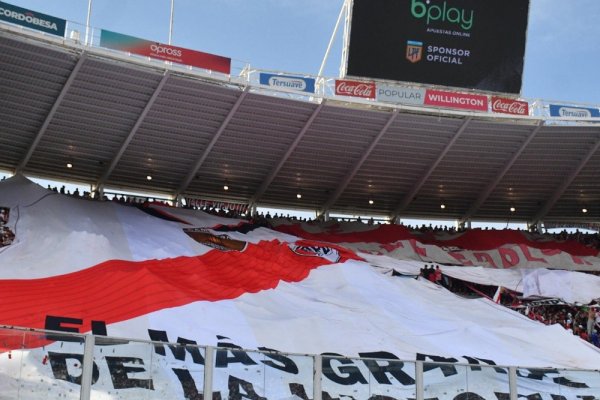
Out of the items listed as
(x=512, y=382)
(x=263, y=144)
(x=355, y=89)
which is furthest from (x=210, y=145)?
(x=512, y=382)

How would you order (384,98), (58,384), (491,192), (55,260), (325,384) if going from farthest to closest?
(491,192) < (384,98) < (55,260) < (325,384) < (58,384)

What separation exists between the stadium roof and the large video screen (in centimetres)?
134

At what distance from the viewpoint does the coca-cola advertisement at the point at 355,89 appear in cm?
2700

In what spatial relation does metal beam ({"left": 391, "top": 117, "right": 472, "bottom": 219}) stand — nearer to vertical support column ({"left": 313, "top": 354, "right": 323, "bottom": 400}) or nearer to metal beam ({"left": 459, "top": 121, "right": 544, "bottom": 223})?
metal beam ({"left": 459, "top": 121, "right": 544, "bottom": 223})

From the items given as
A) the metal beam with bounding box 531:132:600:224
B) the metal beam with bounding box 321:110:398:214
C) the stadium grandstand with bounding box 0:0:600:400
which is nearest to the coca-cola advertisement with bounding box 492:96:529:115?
the stadium grandstand with bounding box 0:0:600:400

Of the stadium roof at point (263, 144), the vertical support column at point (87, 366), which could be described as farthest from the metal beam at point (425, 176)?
the vertical support column at point (87, 366)

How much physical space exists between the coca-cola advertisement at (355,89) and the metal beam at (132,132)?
232 inches

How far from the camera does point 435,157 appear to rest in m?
31.4

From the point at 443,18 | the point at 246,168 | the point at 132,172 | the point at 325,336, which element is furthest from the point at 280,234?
the point at 325,336

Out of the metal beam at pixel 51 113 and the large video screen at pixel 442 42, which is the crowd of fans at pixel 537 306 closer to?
the large video screen at pixel 442 42

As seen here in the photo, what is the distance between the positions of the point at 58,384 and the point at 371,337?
38.4 feet

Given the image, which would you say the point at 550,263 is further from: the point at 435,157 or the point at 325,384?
the point at 325,384

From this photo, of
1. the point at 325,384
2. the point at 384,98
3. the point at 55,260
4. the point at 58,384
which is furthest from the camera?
the point at 384,98

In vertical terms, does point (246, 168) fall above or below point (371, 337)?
above
